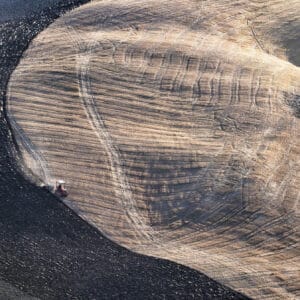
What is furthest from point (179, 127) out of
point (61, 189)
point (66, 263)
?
point (66, 263)

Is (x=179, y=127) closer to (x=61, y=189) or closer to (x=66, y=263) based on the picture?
(x=61, y=189)

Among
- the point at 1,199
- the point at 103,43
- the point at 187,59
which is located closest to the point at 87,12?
the point at 103,43

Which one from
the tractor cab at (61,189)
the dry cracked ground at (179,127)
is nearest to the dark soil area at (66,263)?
the tractor cab at (61,189)

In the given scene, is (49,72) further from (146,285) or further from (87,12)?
(146,285)

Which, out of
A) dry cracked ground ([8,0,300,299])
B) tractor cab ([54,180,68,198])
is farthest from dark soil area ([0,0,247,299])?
dry cracked ground ([8,0,300,299])

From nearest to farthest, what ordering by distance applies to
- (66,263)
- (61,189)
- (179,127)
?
(66,263)
(61,189)
(179,127)
